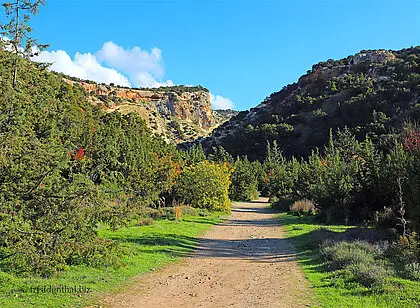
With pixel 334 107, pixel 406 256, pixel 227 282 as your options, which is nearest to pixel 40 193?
pixel 227 282

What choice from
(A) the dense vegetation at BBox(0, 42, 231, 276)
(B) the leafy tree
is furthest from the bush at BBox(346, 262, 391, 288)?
(B) the leafy tree

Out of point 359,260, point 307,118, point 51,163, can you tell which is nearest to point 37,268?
point 51,163

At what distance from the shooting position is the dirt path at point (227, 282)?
7934 millimetres

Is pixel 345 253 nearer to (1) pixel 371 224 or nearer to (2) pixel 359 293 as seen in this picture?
(2) pixel 359 293

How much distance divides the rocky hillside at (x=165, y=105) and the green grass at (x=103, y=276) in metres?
73.5

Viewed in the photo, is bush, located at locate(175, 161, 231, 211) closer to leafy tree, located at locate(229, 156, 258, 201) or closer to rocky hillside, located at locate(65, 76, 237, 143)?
leafy tree, located at locate(229, 156, 258, 201)

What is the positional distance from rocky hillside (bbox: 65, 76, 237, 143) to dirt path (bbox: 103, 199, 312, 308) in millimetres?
76223

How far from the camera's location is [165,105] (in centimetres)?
11981

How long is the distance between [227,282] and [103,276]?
10.3ft

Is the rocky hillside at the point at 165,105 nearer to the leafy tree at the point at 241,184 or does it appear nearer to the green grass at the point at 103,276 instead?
the leafy tree at the point at 241,184

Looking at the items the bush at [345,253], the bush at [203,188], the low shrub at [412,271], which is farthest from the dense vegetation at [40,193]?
the bush at [203,188]

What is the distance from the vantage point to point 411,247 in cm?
1129

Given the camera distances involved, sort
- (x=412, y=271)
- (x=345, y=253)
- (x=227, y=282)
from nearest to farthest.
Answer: (x=412, y=271) → (x=227, y=282) → (x=345, y=253)

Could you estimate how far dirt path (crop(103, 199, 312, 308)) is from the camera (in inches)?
312
